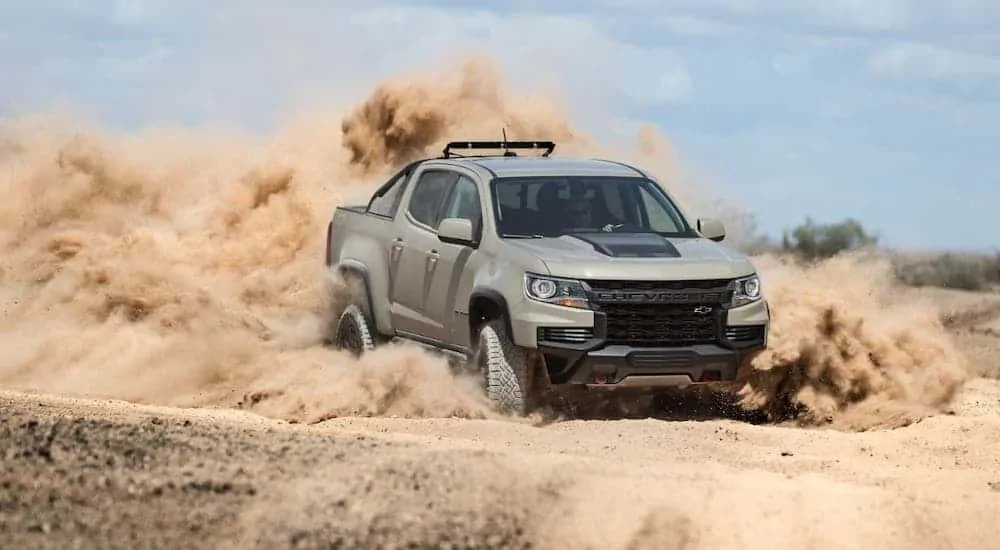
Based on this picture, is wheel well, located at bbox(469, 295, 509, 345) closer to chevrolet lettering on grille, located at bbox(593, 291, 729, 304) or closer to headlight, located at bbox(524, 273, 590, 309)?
headlight, located at bbox(524, 273, 590, 309)

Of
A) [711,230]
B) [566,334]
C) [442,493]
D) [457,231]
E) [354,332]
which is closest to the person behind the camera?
[442,493]

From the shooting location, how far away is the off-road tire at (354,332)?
1388 centimetres

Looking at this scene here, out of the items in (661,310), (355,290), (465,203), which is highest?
(465,203)

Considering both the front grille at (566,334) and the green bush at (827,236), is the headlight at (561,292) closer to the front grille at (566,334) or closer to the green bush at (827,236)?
the front grille at (566,334)

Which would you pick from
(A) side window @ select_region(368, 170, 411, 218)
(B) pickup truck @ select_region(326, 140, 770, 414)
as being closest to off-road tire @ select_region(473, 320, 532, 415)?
(B) pickup truck @ select_region(326, 140, 770, 414)

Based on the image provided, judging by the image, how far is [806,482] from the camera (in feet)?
29.9

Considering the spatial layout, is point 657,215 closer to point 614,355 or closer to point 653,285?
point 653,285

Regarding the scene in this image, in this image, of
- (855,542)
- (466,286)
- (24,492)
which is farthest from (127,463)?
(466,286)

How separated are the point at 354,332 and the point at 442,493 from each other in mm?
6279

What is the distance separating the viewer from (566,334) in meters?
11.6

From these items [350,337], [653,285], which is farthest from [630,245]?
[350,337]

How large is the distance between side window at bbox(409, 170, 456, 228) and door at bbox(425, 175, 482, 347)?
0.16 meters

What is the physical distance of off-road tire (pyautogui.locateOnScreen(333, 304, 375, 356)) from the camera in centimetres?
1388

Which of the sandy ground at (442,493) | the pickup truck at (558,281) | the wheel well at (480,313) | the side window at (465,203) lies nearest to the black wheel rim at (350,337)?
the pickup truck at (558,281)
